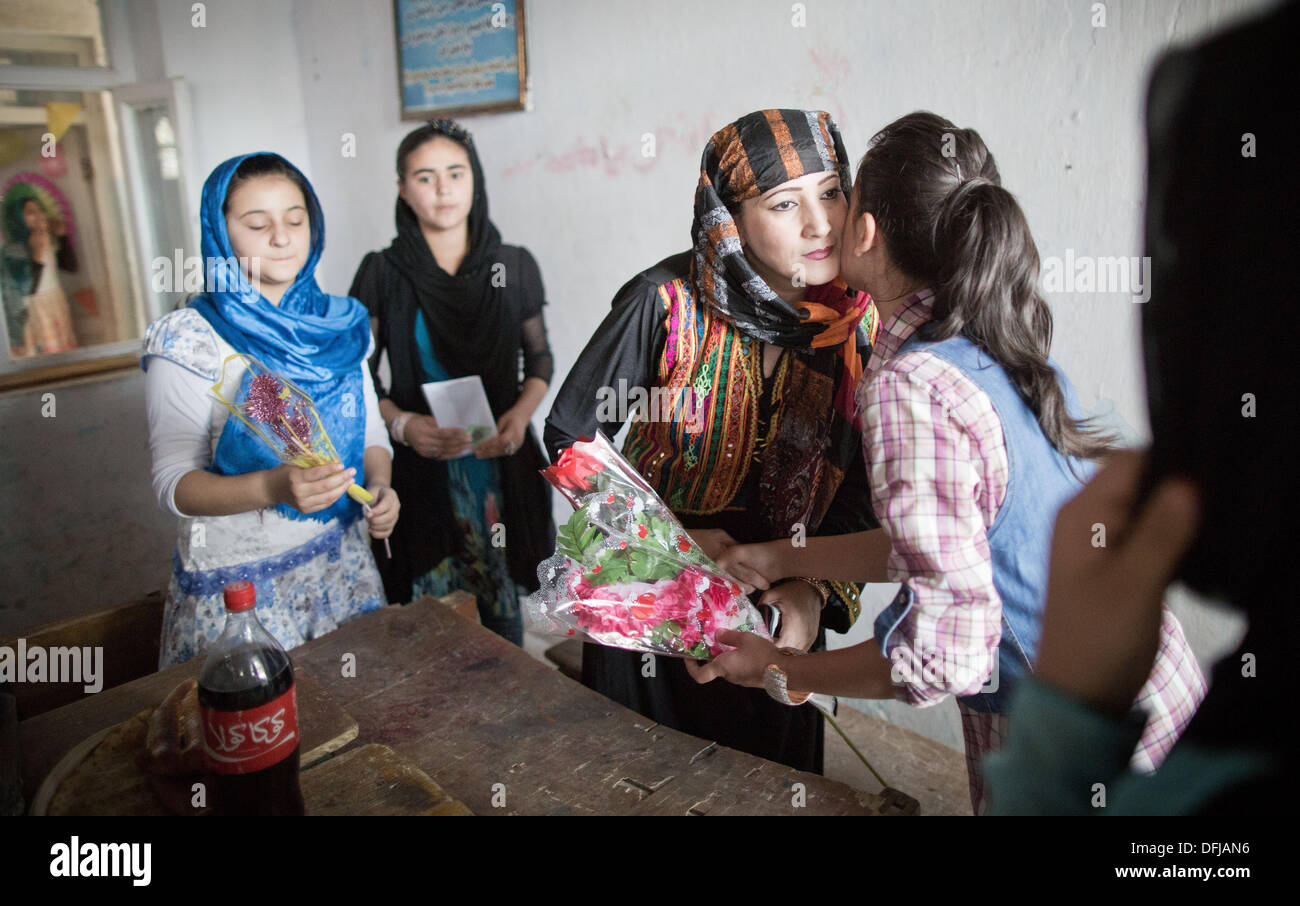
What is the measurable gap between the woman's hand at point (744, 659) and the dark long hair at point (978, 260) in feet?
1.47

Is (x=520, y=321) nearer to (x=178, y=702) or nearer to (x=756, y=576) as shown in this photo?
(x=756, y=576)

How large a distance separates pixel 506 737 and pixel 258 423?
0.72m

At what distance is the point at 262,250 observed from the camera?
151 cm

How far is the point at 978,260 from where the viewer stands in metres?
0.87

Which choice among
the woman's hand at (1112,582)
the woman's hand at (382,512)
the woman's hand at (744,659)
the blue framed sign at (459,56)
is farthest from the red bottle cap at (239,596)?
the blue framed sign at (459,56)

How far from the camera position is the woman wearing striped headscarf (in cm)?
120

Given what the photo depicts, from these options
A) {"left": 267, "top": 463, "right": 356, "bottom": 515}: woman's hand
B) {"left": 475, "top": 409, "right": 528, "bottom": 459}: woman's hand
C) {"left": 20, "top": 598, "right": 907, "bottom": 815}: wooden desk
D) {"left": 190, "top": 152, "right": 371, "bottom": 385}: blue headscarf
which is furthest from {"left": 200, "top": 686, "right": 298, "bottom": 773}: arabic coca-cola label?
{"left": 475, "top": 409, "right": 528, "bottom": 459}: woman's hand

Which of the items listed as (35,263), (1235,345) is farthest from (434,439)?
(1235,345)

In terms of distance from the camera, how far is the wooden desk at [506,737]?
3.16ft

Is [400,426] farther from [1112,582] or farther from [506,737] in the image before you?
[1112,582]

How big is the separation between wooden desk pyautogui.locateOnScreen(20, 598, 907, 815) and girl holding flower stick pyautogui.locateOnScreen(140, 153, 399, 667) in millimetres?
282

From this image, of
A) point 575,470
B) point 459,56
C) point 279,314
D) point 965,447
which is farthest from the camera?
point 459,56
